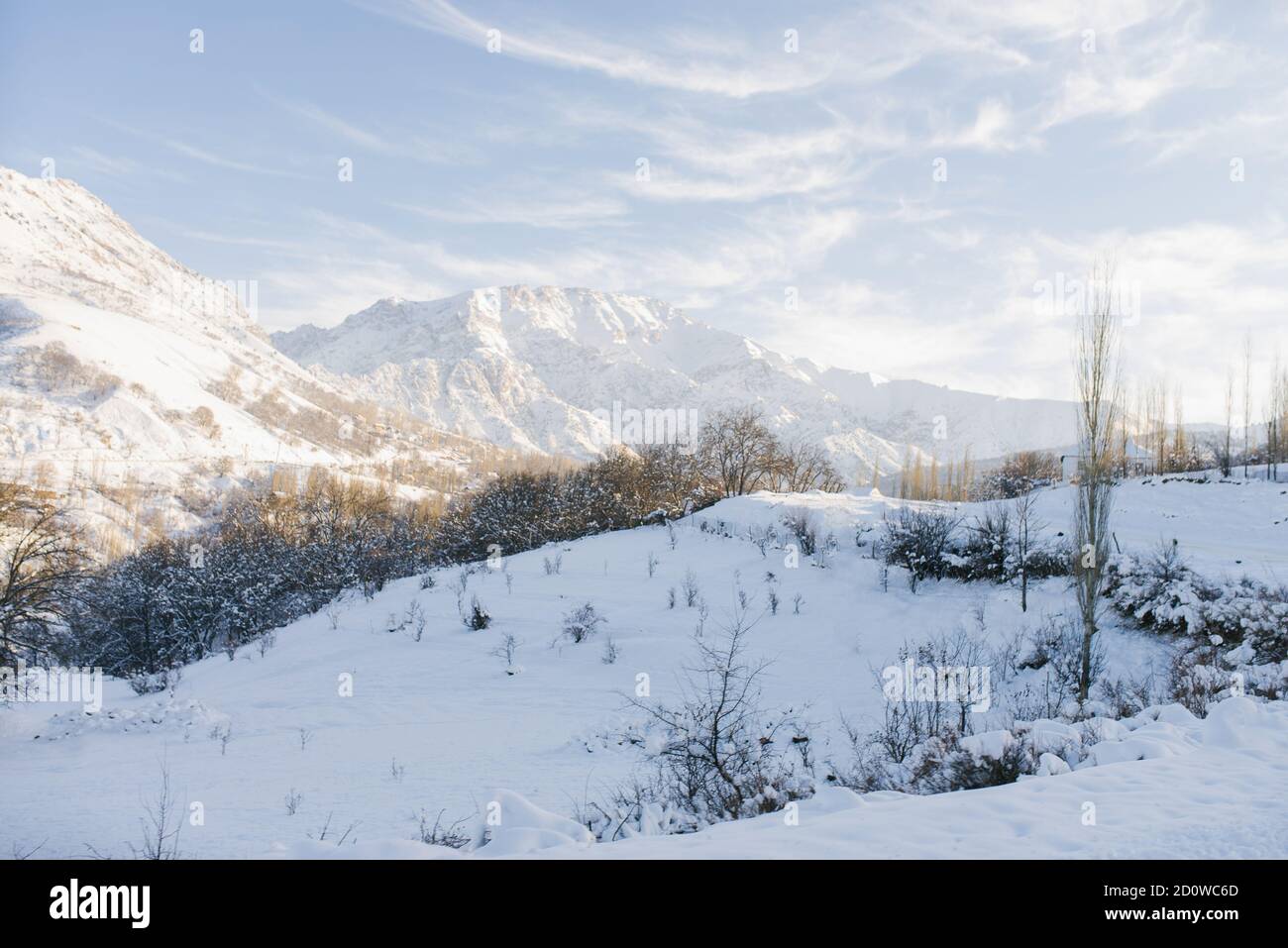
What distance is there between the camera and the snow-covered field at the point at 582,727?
4141 mm

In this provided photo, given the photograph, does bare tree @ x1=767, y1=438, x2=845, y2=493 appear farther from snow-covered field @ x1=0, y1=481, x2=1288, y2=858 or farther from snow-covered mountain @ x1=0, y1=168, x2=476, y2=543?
snow-covered mountain @ x1=0, y1=168, x2=476, y2=543

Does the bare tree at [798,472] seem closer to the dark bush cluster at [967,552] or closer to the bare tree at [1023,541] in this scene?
the dark bush cluster at [967,552]

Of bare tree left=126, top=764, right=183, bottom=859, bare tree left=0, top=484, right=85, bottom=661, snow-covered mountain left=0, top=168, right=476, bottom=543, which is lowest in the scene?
bare tree left=126, top=764, right=183, bottom=859

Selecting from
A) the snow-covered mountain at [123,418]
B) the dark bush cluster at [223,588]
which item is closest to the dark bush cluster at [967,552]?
the dark bush cluster at [223,588]

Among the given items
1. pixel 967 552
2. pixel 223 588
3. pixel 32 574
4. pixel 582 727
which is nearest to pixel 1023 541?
pixel 967 552

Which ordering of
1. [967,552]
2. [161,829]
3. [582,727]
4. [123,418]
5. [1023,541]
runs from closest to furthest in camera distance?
[161,829], [582,727], [1023,541], [967,552], [123,418]

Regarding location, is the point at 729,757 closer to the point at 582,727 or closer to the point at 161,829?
the point at 582,727

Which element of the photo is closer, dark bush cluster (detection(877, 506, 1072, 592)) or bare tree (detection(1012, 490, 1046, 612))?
bare tree (detection(1012, 490, 1046, 612))

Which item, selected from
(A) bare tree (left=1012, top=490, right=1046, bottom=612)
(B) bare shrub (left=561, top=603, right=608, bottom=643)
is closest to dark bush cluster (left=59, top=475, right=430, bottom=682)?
(B) bare shrub (left=561, top=603, right=608, bottom=643)

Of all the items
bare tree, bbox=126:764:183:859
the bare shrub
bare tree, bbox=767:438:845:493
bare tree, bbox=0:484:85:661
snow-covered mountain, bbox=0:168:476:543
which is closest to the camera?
bare tree, bbox=126:764:183:859

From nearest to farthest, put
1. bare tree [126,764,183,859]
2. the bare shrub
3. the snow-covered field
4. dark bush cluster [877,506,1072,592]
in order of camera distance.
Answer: the snow-covered field
bare tree [126,764,183,859]
the bare shrub
dark bush cluster [877,506,1072,592]

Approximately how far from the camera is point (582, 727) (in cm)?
1080

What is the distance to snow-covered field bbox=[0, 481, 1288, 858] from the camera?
4.14 meters
